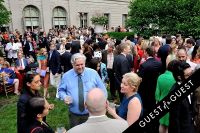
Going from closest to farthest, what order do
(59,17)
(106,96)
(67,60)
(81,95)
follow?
(106,96) < (81,95) < (67,60) < (59,17)

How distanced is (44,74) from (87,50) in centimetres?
153

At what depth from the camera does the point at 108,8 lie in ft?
129

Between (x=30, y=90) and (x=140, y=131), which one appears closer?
(x=140, y=131)

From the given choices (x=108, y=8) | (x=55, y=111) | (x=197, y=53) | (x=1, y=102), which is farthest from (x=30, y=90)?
(x=108, y=8)

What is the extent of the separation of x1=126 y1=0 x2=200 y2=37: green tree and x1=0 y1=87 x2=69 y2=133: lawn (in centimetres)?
1033

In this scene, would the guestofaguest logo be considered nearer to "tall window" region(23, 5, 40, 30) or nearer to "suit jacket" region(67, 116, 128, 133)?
"suit jacket" region(67, 116, 128, 133)

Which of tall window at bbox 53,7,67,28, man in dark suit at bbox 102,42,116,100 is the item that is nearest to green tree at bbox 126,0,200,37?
man in dark suit at bbox 102,42,116,100

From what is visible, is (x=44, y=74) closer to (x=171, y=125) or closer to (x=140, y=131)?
(x=171, y=125)

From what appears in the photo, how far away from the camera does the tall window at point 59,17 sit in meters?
33.9

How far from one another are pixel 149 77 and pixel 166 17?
1331 centimetres

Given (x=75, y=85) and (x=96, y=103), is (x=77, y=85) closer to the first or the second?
(x=75, y=85)

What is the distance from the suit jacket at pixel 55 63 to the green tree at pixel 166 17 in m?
10.4

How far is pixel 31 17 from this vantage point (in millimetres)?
32031

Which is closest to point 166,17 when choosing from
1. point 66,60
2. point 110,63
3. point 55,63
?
point 110,63
